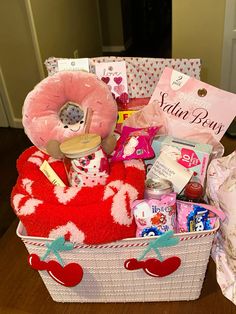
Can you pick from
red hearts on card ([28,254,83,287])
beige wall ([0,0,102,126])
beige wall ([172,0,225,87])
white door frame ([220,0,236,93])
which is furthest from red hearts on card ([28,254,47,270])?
beige wall ([0,0,102,126])

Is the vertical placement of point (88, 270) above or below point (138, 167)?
below

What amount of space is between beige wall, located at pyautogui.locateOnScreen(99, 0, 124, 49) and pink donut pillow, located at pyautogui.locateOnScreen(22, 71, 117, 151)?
9.29 ft

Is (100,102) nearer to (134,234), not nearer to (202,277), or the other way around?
(134,234)

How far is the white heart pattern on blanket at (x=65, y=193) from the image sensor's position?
0.59 metres

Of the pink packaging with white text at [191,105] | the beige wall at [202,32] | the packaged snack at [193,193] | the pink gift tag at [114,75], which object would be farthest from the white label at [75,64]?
the beige wall at [202,32]

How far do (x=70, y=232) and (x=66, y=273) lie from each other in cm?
11

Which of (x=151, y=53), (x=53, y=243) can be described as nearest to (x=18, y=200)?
(x=53, y=243)

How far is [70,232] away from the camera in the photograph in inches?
22.5

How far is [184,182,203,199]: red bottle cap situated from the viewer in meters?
0.62

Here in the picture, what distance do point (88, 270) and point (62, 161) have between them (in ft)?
0.77

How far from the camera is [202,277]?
64 cm

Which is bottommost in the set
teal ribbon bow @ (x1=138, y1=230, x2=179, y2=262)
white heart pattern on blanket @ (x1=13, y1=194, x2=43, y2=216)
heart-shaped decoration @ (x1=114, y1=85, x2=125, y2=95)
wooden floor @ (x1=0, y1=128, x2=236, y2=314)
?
wooden floor @ (x1=0, y1=128, x2=236, y2=314)

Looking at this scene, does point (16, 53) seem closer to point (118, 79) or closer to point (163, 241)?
point (118, 79)

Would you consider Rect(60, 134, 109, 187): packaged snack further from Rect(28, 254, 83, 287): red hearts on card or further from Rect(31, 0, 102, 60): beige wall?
Rect(31, 0, 102, 60): beige wall
